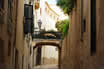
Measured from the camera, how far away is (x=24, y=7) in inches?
647

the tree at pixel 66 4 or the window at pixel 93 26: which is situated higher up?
the tree at pixel 66 4

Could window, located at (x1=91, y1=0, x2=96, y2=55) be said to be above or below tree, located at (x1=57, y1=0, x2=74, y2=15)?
below

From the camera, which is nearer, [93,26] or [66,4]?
[93,26]

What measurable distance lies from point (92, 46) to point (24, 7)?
8.11m

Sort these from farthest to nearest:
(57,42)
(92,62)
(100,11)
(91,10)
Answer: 1. (57,42)
2. (91,10)
3. (92,62)
4. (100,11)

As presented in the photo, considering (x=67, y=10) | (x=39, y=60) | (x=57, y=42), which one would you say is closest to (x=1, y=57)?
(x=67, y=10)

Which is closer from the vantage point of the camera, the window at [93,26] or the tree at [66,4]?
the window at [93,26]

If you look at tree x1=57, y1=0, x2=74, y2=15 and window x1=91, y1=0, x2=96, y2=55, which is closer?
window x1=91, y1=0, x2=96, y2=55

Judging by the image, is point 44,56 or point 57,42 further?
point 44,56

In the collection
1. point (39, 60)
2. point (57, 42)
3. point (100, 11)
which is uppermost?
point (100, 11)

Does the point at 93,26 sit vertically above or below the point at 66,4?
below

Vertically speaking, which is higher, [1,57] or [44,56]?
[1,57]

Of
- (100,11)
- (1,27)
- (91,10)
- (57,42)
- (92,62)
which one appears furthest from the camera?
(57,42)

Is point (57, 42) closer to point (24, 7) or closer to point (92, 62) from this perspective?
point (24, 7)
